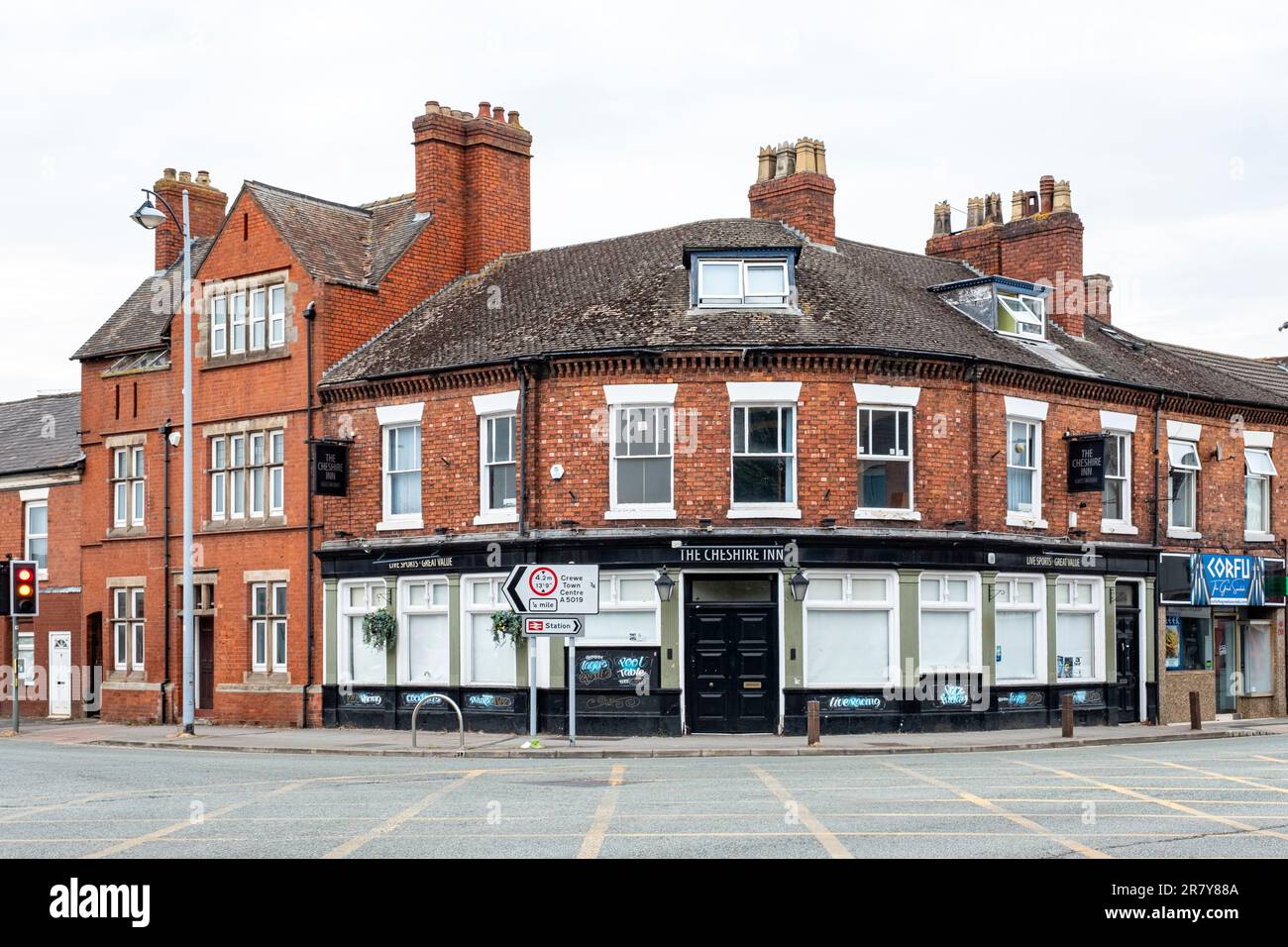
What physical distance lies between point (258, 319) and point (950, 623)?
A: 624 inches

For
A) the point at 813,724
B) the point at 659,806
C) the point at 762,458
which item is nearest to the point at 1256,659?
the point at 762,458

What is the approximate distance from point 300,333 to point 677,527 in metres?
9.87

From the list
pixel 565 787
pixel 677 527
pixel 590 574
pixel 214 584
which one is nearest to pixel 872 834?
pixel 565 787

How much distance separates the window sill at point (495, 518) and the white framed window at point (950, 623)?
7.61m

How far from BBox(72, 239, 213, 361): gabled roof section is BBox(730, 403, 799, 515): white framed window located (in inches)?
589

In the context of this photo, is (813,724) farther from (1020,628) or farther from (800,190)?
(800,190)

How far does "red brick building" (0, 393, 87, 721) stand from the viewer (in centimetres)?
3831

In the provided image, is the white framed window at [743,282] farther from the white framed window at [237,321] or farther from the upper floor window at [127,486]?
the upper floor window at [127,486]

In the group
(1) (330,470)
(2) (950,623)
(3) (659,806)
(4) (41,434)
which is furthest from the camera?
(4) (41,434)

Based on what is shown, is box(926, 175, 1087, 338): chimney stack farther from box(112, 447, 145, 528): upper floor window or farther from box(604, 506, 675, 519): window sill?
box(112, 447, 145, 528): upper floor window

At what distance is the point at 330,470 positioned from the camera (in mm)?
30516

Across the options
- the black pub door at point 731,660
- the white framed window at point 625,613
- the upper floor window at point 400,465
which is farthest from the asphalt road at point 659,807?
the upper floor window at point 400,465

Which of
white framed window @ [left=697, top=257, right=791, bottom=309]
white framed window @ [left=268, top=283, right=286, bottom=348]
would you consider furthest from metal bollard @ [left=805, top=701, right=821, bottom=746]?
white framed window @ [left=268, top=283, right=286, bottom=348]

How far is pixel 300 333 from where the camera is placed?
31828 millimetres
